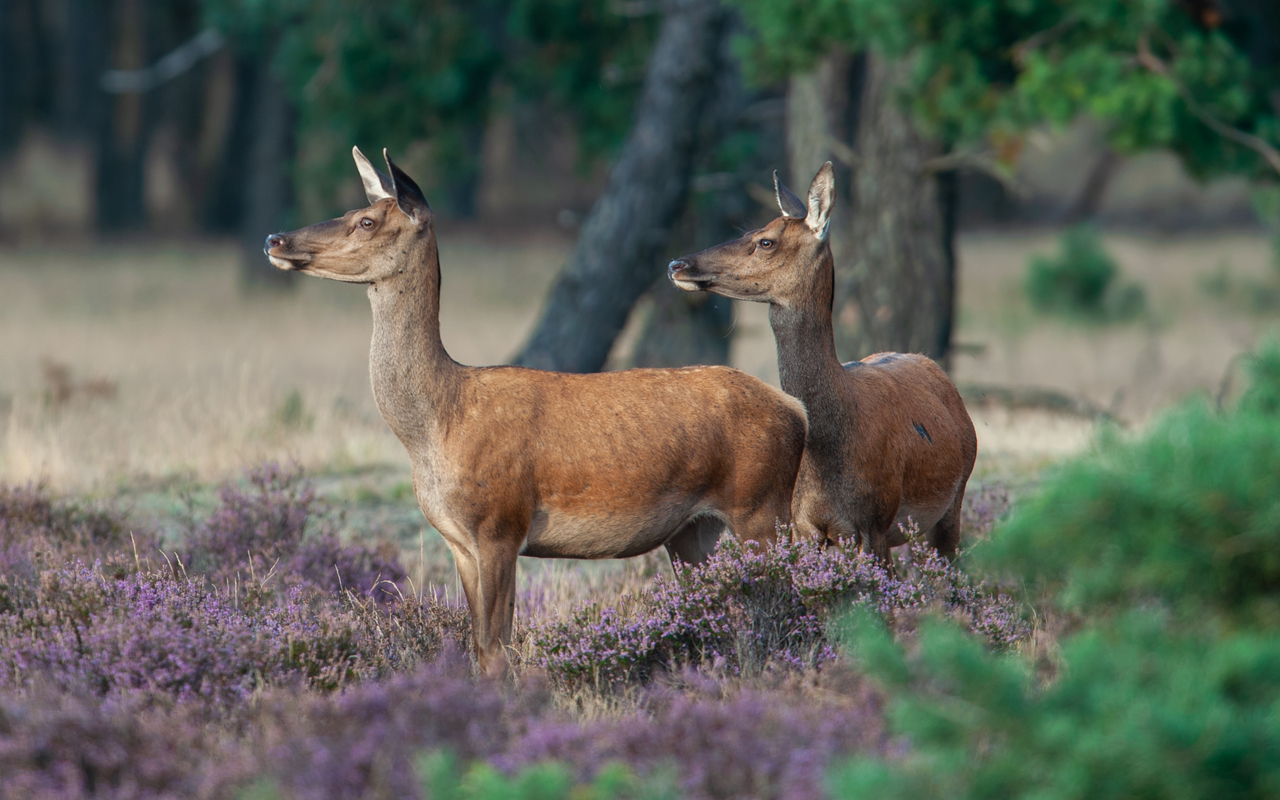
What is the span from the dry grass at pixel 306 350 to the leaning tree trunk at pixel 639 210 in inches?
74.8

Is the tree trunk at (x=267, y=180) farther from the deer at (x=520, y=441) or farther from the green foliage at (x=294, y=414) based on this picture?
the deer at (x=520, y=441)

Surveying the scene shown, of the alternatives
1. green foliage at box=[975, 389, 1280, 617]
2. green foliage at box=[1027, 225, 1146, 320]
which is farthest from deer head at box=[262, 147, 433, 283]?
green foliage at box=[1027, 225, 1146, 320]

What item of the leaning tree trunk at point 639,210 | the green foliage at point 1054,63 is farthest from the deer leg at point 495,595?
the leaning tree trunk at point 639,210

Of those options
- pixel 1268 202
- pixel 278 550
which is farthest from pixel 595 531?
pixel 1268 202

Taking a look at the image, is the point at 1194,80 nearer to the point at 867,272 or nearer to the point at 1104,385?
the point at 867,272

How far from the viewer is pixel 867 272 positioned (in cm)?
1233

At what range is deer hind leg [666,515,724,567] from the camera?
254 inches

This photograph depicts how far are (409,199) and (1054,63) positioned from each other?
678cm

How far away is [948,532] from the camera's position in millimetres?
7148

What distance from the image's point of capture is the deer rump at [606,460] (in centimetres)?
570

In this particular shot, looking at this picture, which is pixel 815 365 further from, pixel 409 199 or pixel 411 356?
pixel 409 199

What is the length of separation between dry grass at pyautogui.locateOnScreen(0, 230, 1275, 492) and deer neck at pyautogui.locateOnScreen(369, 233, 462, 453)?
3948 millimetres


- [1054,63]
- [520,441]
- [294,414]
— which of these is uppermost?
[1054,63]

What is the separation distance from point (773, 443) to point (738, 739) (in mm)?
2046
